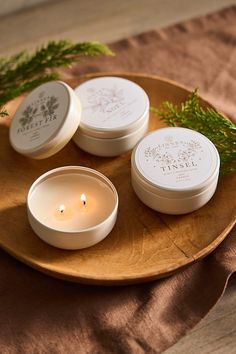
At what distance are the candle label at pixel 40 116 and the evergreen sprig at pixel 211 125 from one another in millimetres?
142

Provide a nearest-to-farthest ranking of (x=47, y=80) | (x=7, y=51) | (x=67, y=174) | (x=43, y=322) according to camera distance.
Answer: (x=43, y=322)
(x=67, y=174)
(x=47, y=80)
(x=7, y=51)

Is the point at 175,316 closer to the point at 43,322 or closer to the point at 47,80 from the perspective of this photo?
the point at 43,322

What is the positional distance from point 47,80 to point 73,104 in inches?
4.7

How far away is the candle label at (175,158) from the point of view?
2.63 ft

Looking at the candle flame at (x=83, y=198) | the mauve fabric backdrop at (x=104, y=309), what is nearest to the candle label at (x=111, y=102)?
the candle flame at (x=83, y=198)

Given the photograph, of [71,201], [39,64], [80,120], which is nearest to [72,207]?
[71,201]

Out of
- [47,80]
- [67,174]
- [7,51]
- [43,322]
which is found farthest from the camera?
[7,51]

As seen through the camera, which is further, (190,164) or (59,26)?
(59,26)

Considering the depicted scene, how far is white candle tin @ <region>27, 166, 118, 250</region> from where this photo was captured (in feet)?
2.49

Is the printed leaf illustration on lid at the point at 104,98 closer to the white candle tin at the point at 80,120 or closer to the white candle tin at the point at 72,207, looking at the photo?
the white candle tin at the point at 80,120

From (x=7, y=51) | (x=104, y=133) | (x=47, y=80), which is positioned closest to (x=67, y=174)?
(x=104, y=133)

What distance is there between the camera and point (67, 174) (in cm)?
85

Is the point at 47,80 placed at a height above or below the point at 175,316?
above

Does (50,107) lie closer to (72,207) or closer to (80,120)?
(80,120)
